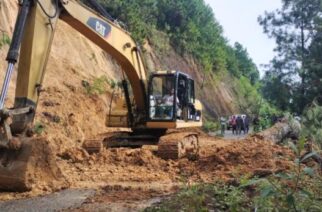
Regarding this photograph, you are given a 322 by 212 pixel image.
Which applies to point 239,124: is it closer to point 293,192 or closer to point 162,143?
point 162,143

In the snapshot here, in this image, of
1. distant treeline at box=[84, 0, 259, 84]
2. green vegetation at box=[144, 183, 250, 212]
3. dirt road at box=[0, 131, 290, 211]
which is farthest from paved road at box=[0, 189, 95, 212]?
distant treeline at box=[84, 0, 259, 84]

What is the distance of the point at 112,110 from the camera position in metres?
13.4

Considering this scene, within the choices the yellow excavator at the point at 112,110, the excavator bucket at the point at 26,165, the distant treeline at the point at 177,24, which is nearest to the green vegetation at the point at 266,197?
the excavator bucket at the point at 26,165

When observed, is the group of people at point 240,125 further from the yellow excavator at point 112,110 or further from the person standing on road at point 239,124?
the yellow excavator at point 112,110

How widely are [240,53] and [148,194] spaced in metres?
89.9

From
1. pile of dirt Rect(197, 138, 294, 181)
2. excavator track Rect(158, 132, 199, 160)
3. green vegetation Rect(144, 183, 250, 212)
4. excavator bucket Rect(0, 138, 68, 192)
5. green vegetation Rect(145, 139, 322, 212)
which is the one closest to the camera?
green vegetation Rect(145, 139, 322, 212)

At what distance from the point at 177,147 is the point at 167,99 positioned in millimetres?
1570

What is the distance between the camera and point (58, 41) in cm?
2172

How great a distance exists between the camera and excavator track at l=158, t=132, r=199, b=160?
437 inches

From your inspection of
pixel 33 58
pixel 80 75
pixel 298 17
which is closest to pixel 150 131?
pixel 33 58

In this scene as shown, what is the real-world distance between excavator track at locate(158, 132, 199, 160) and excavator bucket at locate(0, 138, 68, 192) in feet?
13.2

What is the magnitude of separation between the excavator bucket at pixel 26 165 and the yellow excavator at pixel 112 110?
0.5 inches

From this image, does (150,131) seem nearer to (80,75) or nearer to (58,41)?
(80,75)

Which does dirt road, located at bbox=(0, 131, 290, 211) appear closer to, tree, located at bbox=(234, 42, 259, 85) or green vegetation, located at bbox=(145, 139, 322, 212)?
green vegetation, located at bbox=(145, 139, 322, 212)
